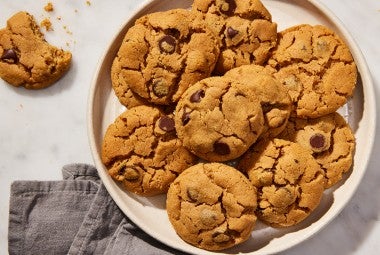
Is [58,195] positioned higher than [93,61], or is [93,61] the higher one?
[93,61]

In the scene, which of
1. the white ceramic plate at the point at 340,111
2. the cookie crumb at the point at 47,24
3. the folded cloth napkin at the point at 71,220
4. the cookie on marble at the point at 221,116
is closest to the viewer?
the cookie on marble at the point at 221,116

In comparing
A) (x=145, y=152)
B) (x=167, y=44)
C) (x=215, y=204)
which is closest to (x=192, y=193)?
(x=215, y=204)

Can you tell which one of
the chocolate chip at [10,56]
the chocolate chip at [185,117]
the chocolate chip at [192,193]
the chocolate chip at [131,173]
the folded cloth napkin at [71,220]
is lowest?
the folded cloth napkin at [71,220]

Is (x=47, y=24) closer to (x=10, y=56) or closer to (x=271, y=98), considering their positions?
(x=10, y=56)

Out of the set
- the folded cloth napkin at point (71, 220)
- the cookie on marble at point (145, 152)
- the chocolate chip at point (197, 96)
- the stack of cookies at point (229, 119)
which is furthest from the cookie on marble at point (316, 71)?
the folded cloth napkin at point (71, 220)

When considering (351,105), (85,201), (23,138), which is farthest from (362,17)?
(23,138)

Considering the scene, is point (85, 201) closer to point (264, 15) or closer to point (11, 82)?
point (11, 82)

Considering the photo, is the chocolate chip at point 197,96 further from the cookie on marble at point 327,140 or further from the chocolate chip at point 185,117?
the cookie on marble at point 327,140

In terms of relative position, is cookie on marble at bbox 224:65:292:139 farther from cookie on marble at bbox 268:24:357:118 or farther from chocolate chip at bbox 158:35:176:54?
Answer: chocolate chip at bbox 158:35:176:54

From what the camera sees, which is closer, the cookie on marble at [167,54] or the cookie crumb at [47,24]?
the cookie on marble at [167,54]
